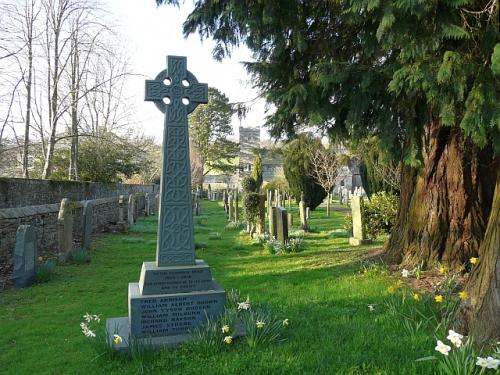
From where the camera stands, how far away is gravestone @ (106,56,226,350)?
4094 millimetres

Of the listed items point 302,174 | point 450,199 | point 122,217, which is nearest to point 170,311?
point 450,199

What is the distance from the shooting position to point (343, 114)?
6.68 meters

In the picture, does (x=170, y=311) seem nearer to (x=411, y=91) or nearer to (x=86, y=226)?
(x=411, y=91)

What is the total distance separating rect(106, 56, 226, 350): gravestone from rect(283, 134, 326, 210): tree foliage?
67.5 feet

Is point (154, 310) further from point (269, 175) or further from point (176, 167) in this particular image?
point (269, 175)

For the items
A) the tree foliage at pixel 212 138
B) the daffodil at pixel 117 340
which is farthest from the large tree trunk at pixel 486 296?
the tree foliage at pixel 212 138

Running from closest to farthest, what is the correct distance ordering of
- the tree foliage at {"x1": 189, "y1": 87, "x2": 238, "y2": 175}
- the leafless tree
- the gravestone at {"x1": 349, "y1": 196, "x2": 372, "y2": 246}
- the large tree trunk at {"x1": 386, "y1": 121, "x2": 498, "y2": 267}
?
the large tree trunk at {"x1": 386, "y1": 121, "x2": 498, "y2": 267} < the gravestone at {"x1": 349, "y1": 196, "x2": 372, "y2": 246} < the leafless tree < the tree foliage at {"x1": 189, "y1": 87, "x2": 238, "y2": 175}

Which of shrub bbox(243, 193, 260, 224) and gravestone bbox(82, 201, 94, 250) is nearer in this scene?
gravestone bbox(82, 201, 94, 250)

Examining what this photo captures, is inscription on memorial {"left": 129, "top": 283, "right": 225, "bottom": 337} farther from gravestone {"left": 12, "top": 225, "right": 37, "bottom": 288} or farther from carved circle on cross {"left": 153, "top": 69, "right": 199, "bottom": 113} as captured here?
gravestone {"left": 12, "top": 225, "right": 37, "bottom": 288}

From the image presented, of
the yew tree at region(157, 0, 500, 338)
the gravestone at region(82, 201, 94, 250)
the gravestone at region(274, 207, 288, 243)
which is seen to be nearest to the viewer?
the yew tree at region(157, 0, 500, 338)

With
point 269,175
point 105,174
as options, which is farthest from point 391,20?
point 269,175

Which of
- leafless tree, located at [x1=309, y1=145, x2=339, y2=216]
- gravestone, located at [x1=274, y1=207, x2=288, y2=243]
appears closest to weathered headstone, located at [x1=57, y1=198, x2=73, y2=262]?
gravestone, located at [x1=274, y1=207, x2=288, y2=243]

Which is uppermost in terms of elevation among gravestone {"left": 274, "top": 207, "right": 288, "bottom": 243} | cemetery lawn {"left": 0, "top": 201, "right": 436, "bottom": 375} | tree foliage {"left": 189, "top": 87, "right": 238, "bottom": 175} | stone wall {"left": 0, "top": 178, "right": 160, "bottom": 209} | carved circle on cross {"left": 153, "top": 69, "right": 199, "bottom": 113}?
tree foliage {"left": 189, "top": 87, "right": 238, "bottom": 175}

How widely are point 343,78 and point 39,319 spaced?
5.01 m
